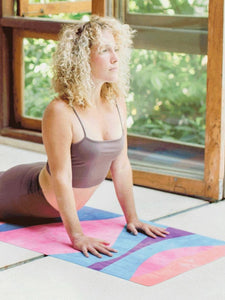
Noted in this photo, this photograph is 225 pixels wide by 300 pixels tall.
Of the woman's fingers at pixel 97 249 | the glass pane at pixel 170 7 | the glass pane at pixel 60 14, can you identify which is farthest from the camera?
the glass pane at pixel 60 14

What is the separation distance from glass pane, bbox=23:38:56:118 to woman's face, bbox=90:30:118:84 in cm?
225

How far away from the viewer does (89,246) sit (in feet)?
10.1

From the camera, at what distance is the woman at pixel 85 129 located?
10.2ft

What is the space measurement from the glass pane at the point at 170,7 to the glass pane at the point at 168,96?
25cm

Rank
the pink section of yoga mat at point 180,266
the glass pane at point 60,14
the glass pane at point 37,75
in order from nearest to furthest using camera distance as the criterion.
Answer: the pink section of yoga mat at point 180,266 → the glass pane at point 60,14 → the glass pane at point 37,75

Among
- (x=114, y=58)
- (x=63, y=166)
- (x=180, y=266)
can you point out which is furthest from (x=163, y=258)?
(x=114, y=58)

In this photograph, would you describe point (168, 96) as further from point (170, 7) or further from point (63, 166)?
point (63, 166)

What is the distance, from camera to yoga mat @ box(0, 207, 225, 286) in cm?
291

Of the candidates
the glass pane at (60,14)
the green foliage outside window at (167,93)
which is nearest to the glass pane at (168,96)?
→ the green foliage outside window at (167,93)

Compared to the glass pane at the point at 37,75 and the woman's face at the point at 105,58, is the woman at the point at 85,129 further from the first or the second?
the glass pane at the point at 37,75

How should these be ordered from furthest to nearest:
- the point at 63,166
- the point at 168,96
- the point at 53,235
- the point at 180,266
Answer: the point at 168,96 → the point at 53,235 → the point at 63,166 → the point at 180,266

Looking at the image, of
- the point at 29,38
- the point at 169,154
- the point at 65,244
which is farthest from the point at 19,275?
the point at 29,38

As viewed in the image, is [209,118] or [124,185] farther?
[209,118]

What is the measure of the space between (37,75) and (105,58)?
2446 mm
